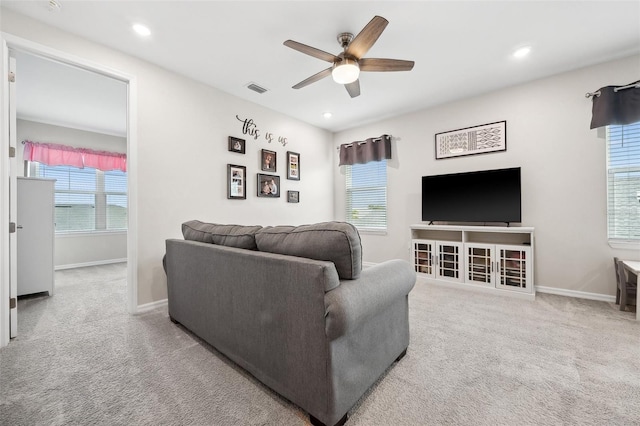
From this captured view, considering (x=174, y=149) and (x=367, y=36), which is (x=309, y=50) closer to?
(x=367, y=36)

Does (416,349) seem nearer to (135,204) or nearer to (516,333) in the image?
(516,333)

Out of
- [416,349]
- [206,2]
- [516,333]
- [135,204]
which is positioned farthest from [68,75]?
[516,333]

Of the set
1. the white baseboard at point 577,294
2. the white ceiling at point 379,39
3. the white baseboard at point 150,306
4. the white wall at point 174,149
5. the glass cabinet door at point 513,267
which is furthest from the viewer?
the glass cabinet door at point 513,267

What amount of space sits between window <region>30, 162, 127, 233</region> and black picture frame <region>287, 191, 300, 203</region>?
12.0ft

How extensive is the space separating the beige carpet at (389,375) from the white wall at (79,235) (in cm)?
266

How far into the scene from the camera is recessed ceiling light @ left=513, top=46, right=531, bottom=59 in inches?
104

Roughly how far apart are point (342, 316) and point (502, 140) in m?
3.62

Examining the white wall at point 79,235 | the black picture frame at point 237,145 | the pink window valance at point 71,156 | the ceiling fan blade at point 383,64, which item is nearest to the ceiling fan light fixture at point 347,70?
the ceiling fan blade at point 383,64

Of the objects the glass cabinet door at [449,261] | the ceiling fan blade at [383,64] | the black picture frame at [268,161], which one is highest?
the ceiling fan blade at [383,64]

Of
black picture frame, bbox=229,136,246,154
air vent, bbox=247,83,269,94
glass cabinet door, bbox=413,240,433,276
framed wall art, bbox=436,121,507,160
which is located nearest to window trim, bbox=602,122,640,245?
framed wall art, bbox=436,121,507,160

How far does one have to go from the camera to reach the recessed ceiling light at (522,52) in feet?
8.69

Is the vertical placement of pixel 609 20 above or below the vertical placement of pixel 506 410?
above

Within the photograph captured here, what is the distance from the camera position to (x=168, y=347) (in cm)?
196

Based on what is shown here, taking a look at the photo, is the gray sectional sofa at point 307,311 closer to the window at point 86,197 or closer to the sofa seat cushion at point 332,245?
the sofa seat cushion at point 332,245
